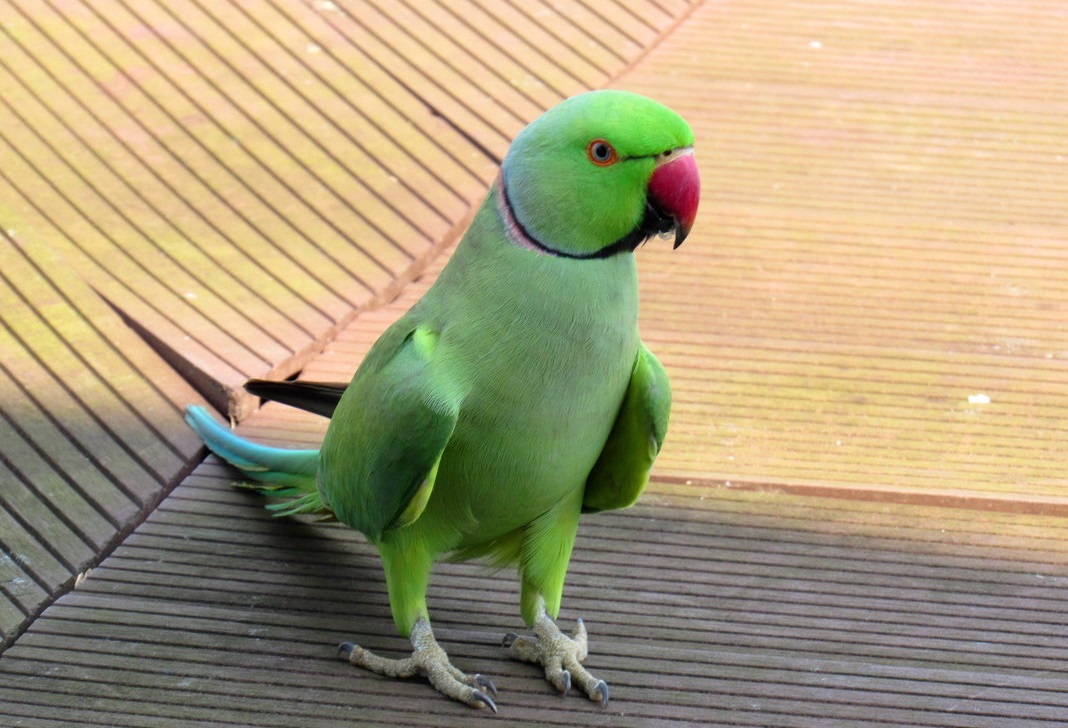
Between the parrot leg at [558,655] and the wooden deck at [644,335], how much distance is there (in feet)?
0.16

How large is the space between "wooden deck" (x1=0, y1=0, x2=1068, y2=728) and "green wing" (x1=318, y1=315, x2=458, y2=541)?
0.39 meters

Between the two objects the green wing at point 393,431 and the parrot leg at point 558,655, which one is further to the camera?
the parrot leg at point 558,655

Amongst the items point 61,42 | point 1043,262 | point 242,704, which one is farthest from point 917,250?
point 61,42

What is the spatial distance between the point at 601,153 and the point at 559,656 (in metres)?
0.99

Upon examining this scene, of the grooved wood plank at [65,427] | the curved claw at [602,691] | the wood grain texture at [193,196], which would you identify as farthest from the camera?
the wood grain texture at [193,196]

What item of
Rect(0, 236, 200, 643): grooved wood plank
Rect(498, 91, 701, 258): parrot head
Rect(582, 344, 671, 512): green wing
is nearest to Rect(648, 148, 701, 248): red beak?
Rect(498, 91, 701, 258): parrot head

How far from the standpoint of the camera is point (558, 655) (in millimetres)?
2373

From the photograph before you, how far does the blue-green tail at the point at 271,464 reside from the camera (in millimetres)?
2660

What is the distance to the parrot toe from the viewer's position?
234 cm

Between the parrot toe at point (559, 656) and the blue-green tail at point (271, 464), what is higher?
the blue-green tail at point (271, 464)

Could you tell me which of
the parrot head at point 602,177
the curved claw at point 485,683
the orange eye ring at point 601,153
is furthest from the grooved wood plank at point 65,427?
the orange eye ring at point 601,153

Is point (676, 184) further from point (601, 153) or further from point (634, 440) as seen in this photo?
point (634, 440)

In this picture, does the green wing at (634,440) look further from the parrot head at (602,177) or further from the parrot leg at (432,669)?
the parrot leg at (432,669)

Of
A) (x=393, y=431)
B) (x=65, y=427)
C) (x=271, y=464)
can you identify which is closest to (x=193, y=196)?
(x=65, y=427)
